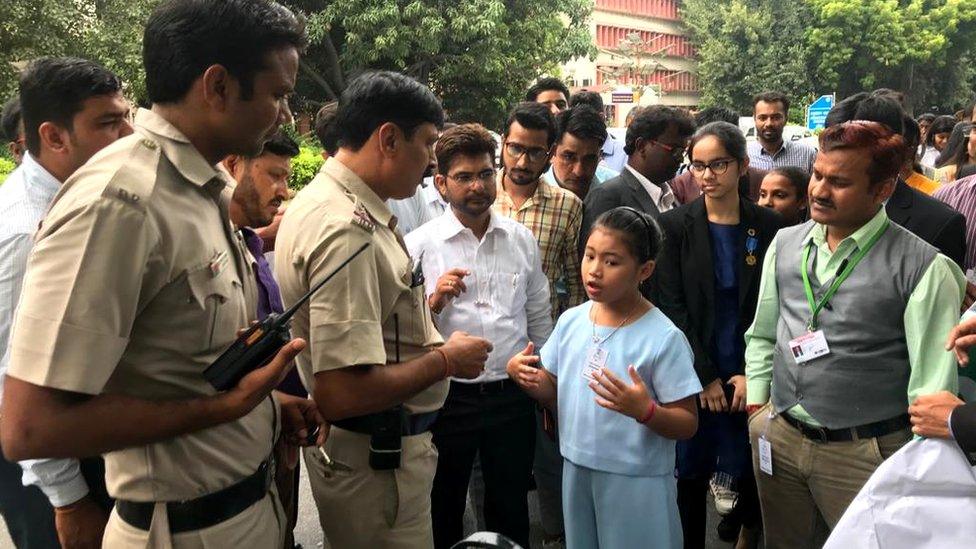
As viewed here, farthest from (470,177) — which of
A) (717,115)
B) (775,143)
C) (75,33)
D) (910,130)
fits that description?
(75,33)

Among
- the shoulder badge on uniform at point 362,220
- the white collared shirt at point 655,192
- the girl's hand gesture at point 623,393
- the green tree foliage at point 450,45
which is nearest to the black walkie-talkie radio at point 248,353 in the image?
the shoulder badge on uniform at point 362,220

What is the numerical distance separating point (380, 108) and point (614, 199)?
186cm

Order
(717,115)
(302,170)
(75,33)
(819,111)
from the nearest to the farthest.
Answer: (717,115), (302,170), (819,111), (75,33)

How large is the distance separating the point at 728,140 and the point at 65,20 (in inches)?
648

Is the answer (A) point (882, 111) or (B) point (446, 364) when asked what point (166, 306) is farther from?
(A) point (882, 111)

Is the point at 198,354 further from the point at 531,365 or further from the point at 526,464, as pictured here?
the point at 526,464

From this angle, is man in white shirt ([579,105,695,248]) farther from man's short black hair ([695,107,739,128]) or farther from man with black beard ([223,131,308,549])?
man's short black hair ([695,107,739,128])

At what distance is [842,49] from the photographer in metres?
35.6

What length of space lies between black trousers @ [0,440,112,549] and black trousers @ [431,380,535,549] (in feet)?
4.38

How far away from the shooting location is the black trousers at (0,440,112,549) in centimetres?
233

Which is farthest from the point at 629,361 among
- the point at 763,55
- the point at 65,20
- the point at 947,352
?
the point at 763,55

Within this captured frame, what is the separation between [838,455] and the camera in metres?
2.47

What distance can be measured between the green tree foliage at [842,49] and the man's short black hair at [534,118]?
36.4 m

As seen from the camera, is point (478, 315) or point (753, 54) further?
point (753, 54)
